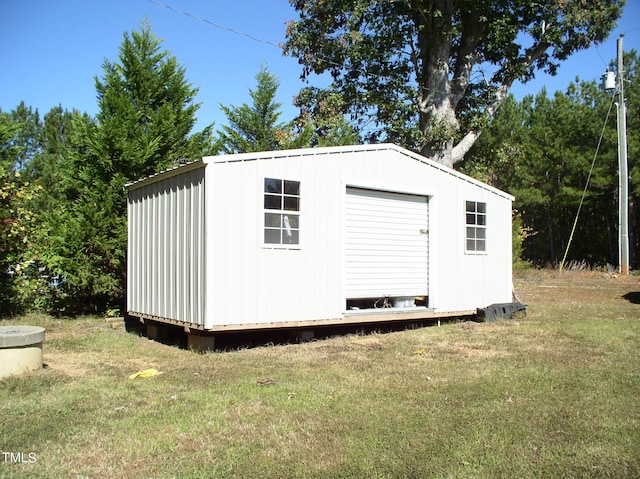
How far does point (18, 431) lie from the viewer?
428 cm

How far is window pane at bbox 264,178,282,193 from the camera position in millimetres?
7859

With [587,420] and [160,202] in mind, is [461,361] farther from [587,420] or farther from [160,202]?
[160,202]

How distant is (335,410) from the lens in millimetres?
4840

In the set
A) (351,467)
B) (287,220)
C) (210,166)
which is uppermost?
(210,166)

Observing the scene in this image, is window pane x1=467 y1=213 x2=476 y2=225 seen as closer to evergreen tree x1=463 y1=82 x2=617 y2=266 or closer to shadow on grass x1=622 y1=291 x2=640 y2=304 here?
shadow on grass x1=622 y1=291 x2=640 y2=304

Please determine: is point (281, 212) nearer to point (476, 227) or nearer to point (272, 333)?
point (272, 333)

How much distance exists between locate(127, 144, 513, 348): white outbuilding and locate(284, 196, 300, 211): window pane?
0.01 meters

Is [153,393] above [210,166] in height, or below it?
below

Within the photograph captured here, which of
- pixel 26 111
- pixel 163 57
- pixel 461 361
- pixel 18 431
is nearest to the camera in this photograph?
pixel 18 431

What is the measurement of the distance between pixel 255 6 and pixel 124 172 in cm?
529

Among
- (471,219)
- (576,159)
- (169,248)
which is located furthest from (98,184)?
(576,159)

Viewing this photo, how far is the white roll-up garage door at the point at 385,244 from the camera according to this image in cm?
895

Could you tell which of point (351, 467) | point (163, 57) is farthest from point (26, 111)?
point (351, 467)

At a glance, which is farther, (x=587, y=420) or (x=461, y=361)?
(x=461, y=361)
